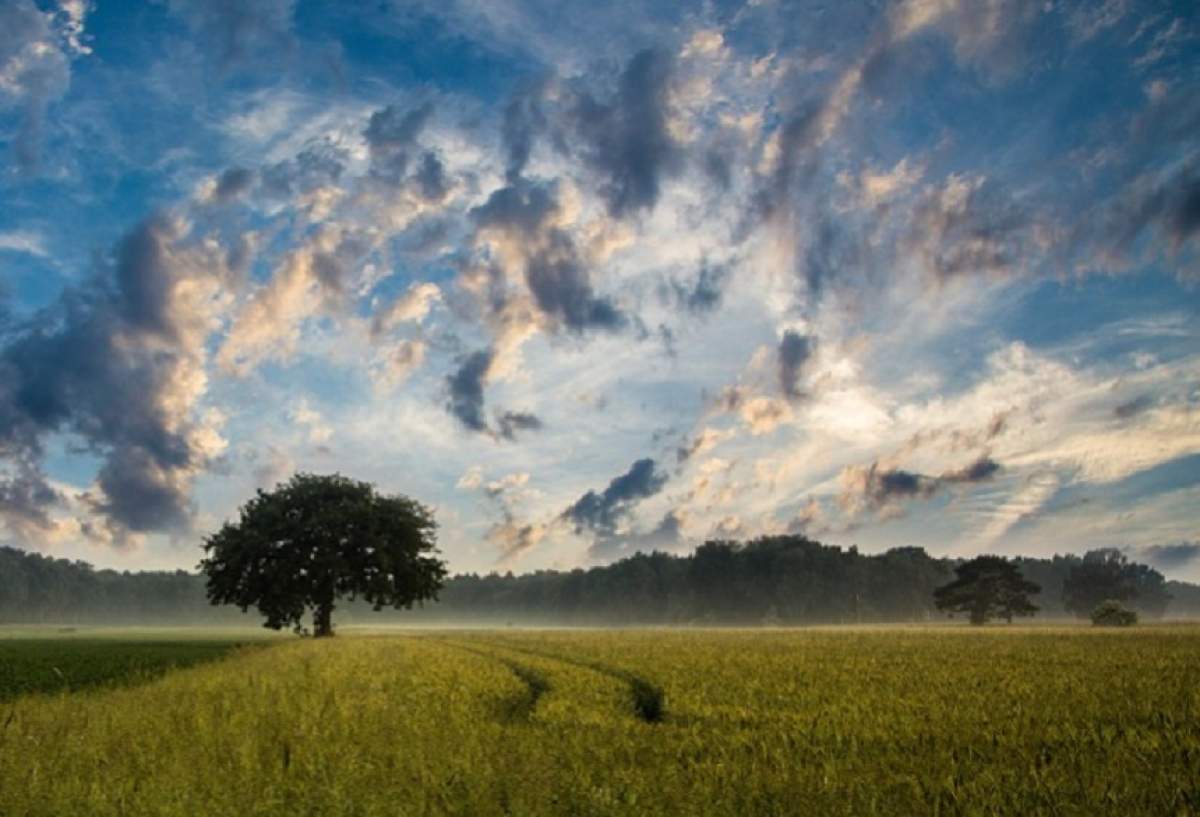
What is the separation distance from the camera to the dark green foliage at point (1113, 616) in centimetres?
9225

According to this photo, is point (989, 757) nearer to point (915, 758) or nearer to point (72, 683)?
point (915, 758)

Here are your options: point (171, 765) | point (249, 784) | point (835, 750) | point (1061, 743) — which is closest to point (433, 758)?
point (249, 784)

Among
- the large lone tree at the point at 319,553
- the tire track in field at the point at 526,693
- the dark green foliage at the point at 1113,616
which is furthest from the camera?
the dark green foliage at the point at 1113,616

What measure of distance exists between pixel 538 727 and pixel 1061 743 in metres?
7.41

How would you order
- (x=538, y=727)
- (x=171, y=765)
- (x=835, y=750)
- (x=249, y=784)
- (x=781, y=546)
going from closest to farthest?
(x=249, y=784) < (x=171, y=765) < (x=835, y=750) < (x=538, y=727) < (x=781, y=546)

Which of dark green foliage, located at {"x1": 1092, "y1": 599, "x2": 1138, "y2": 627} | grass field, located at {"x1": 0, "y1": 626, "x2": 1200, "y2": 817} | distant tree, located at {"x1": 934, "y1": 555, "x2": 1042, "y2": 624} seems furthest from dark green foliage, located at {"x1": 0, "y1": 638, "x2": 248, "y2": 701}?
distant tree, located at {"x1": 934, "y1": 555, "x2": 1042, "y2": 624}

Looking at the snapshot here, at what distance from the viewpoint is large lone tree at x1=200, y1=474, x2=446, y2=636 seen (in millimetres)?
64000

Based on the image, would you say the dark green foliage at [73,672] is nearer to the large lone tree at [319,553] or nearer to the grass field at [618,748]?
the grass field at [618,748]

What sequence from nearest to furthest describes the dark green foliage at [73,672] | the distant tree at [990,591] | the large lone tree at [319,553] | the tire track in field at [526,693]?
the tire track in field at [526,693] → the dark green foliage at [73,672] → the large lone tree at [319,553] → the distant tree at [990,591]

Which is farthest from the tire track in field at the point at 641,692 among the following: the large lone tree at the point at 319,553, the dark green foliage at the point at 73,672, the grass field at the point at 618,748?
the large lone tree at the point at 319,553

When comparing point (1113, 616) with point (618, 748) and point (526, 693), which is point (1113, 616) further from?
point (618, 748)

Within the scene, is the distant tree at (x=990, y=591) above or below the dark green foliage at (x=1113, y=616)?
above

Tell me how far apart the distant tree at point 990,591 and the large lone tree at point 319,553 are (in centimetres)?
7903

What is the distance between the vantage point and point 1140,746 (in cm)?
1002
